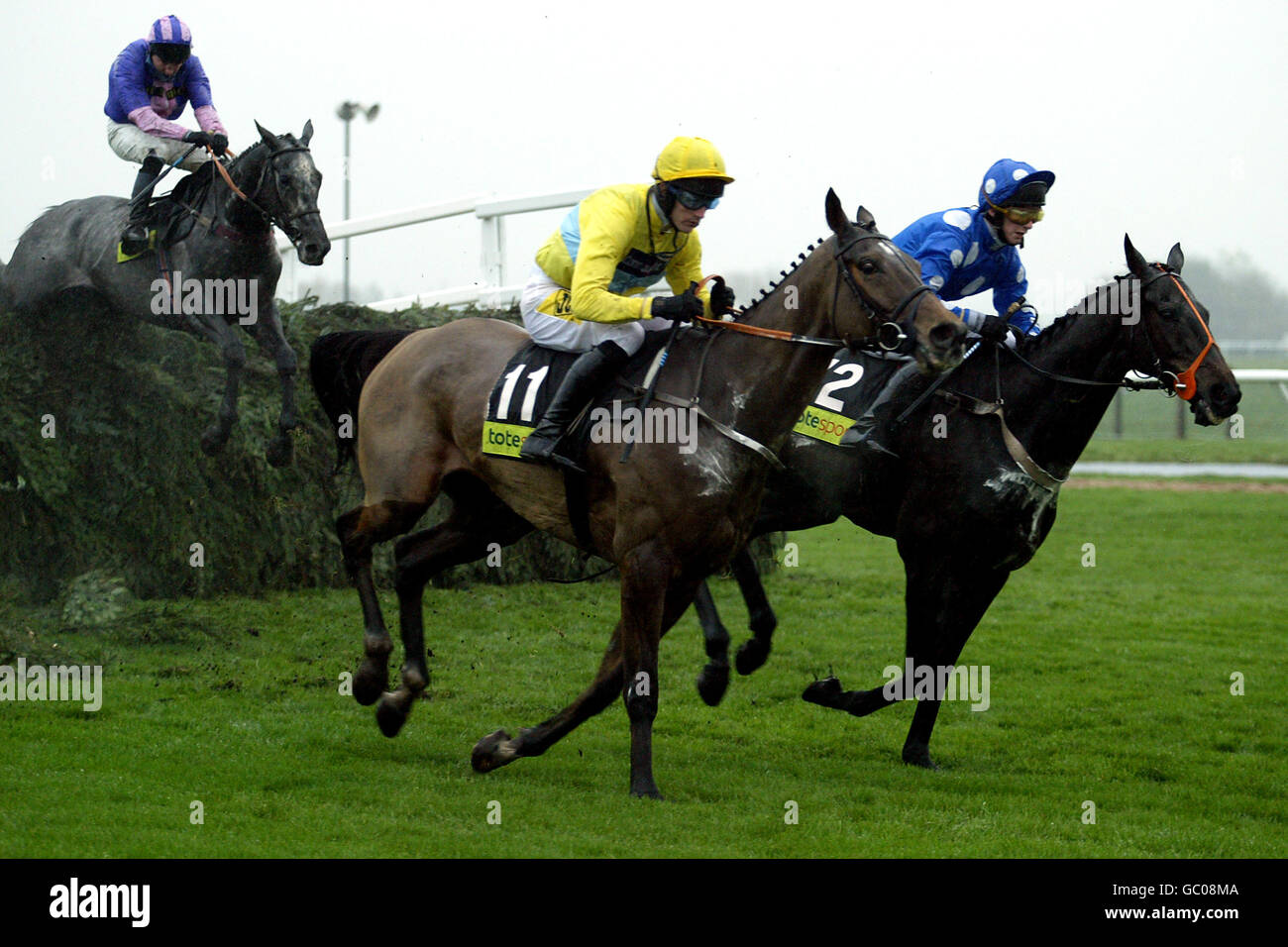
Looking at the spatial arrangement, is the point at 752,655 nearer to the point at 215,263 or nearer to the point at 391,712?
the point at 391,712

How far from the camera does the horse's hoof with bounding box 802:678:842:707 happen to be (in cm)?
648

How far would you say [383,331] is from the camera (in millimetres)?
6914

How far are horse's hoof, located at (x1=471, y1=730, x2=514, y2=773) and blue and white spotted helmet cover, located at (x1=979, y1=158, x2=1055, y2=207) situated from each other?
3.27 meters

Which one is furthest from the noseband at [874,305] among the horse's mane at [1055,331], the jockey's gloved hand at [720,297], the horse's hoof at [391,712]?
the horse's hoof at [391,712]

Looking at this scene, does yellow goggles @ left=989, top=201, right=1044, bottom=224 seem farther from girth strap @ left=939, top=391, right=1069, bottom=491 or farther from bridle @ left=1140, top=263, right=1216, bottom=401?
girth strap @ left=939, top=391, right=1069, bottom=491


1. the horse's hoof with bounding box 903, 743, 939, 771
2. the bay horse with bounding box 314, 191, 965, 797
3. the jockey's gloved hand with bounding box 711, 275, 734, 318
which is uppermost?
the jockey's gloved hand with bounding box 711, 275, 734, 318

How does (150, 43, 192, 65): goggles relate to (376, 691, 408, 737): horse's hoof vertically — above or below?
above

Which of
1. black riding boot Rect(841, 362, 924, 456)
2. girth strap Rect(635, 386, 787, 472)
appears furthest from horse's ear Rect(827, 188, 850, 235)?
black riding boot Rect(841, 362, 924, 456)

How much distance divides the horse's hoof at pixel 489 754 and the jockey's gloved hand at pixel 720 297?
183cm

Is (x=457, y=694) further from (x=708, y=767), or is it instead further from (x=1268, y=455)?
(x=1268, y=455)

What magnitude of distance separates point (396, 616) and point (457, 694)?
1.86 meters

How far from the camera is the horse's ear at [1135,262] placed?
234 inches

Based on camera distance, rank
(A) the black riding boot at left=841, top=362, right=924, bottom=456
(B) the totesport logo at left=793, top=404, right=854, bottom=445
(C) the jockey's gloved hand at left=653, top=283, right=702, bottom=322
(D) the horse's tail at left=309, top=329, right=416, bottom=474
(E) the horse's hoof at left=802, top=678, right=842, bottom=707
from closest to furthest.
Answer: (C) the jockey's gloved hand at left=653, top=283, right=702, bottom=322, (A) the black riding boot at left=841, top=362, right=924, bottom=456, (E) the horse's hoof at left=802, top=678, right=842, bottom=707, (B) the totesport logo at left=793, top=404, right=854, bottom=445, (D) the horse's tail at left=309, top=329, right=416, bottom=474
